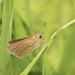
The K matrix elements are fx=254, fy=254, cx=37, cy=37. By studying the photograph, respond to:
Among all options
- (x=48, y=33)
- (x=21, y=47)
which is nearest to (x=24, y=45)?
(x=21, y=47)

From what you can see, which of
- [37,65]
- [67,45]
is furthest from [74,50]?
[37,65]

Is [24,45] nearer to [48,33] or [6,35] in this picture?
[6,35]

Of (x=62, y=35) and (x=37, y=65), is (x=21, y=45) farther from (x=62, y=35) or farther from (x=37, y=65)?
(x=62, y=35)
